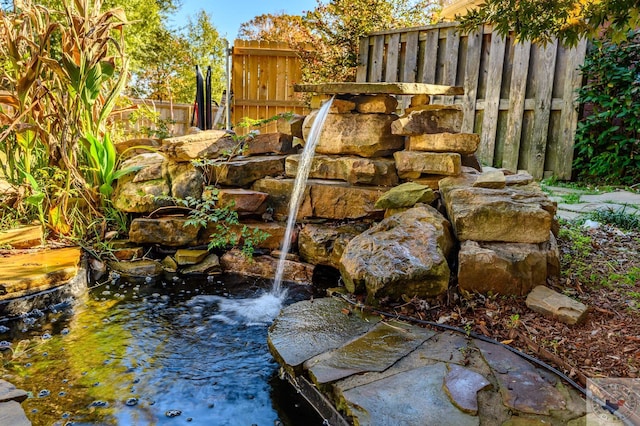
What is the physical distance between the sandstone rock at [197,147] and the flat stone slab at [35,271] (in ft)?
3.84

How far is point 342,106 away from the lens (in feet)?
12.4

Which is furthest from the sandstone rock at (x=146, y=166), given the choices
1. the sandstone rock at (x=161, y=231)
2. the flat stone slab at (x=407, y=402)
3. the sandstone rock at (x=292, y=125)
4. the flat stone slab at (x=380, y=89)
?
the flat stone slab at (x=407, y=402)

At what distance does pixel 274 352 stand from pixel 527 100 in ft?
16.0

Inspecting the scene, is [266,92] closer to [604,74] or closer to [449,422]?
[604,74]

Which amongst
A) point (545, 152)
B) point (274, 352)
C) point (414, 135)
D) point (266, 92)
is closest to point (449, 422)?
point (274, 352)

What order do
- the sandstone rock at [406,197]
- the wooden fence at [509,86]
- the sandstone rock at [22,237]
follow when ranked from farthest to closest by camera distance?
the wooden fence at [509,86] → the sandstone rock at [22,237] → the sandstone rock at [406,197]

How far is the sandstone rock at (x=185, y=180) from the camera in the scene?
13.0ft

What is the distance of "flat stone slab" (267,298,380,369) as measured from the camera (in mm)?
2109

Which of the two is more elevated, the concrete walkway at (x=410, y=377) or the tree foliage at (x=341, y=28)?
the tree foliage at (x=341, y=28)

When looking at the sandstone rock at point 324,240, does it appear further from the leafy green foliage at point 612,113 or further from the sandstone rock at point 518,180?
the leafy green foliage at point 612,113

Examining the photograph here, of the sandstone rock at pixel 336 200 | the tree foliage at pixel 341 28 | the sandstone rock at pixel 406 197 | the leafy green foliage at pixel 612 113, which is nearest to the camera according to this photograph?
the sandstone rock at pixel 406 197

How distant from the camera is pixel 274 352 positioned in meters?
2.18

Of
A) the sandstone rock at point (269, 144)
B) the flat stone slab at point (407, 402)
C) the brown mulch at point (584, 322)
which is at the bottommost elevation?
the flat stone slab at point (407, 402)

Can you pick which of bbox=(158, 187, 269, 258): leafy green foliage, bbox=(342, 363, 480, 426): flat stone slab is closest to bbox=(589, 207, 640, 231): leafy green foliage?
bbox=(342, 363, 480, 426): flat stone slab
